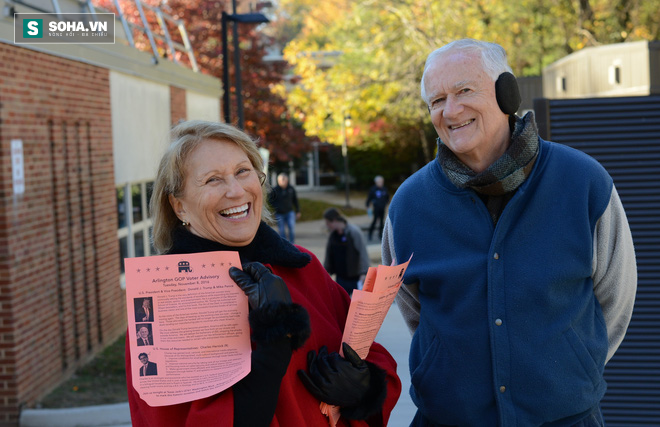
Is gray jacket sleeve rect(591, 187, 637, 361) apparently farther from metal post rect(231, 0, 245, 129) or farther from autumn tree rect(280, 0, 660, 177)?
autumn tree rect(280, 0, 660, 177)

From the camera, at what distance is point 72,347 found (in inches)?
336

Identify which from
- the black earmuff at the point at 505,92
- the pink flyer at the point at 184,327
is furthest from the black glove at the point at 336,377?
the black earmuff at the point at 505,92

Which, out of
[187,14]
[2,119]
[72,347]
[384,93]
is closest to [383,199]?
[384,93]

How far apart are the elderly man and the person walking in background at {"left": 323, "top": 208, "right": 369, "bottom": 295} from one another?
7.57 metres

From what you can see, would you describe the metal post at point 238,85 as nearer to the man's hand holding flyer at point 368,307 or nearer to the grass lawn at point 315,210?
the man's hand holding flyer at point 368,307

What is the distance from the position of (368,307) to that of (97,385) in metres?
6.42

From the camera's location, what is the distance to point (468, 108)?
8.77ft

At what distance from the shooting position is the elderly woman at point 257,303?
2320mm

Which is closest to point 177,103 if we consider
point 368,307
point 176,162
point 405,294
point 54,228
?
point 54,228

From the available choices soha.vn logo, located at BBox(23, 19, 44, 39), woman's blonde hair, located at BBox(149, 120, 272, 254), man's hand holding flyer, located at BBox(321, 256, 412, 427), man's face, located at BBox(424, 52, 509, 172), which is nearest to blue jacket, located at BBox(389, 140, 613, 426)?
man's face, located at BBox(424, 52, 509, 172)

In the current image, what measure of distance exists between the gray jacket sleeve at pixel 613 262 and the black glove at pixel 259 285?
1131mm

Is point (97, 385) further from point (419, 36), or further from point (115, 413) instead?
point (419, 36)

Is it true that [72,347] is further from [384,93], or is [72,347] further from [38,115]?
[384,93]

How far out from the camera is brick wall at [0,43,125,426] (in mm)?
6992
